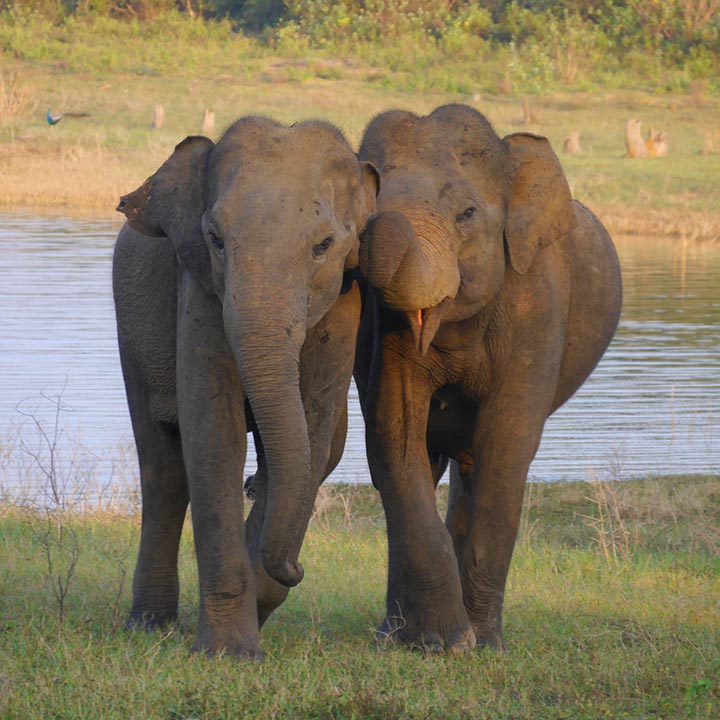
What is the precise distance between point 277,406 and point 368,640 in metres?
1.61

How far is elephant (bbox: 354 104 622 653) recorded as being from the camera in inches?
279

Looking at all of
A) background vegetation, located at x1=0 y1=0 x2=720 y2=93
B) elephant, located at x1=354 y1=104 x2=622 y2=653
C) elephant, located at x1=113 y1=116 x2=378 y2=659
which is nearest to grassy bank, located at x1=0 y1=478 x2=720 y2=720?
elephant, located at x1=354 y1=104 x2=622 y2=653

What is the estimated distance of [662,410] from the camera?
1500 cm

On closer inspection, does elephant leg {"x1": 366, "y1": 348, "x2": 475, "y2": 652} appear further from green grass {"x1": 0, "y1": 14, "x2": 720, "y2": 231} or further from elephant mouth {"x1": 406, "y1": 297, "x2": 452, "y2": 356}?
green grass {"x1": 0, "y1": 14, "x2": 720, "y2": 231}

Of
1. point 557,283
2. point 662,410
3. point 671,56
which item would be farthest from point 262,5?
point 557,283

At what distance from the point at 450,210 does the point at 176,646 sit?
78.9 inches

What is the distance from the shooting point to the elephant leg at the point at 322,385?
670 centimetres

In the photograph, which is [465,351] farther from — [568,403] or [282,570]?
[568,403]

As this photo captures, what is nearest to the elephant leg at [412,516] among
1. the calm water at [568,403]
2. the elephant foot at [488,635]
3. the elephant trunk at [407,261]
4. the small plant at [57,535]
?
the elephant foot at [488,635]

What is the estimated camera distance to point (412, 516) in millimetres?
7223

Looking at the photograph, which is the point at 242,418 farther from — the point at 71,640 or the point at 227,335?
the point at 71,640

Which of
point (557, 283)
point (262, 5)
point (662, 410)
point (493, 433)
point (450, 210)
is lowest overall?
point (262, 5)

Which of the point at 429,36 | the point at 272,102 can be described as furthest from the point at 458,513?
the point at 429,36

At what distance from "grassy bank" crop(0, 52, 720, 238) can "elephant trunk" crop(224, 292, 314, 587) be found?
2137 centimetres
